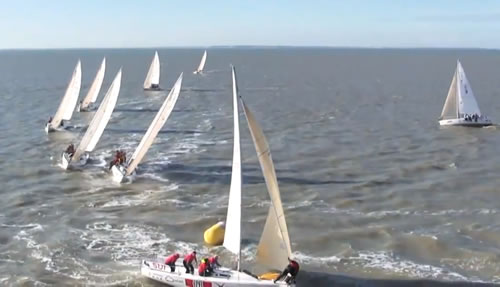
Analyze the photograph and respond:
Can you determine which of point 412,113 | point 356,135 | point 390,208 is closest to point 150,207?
point 390,208

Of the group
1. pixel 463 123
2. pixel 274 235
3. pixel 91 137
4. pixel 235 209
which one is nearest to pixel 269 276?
pixel 274 235

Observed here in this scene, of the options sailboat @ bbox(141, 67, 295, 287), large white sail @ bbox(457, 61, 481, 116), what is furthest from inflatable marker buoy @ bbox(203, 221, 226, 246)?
large white sail @ bbox(457, 61, 481, 116)

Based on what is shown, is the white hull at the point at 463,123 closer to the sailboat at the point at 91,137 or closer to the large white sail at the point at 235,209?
the sailboat at the point at 91,137

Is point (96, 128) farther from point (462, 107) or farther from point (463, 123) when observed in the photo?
point (462, 107)

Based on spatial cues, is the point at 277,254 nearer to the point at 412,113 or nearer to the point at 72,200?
the point at 72,200

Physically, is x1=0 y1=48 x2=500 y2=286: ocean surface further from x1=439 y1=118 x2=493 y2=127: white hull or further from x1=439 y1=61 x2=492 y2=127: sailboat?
x1=439 y1=61 x2=492 y2=127: sailboat

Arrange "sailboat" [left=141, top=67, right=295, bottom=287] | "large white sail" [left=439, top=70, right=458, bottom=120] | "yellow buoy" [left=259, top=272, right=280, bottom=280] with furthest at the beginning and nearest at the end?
1. "large white sail" [left=439, top=70, right=458, bottom=120]
2. "yellow buoy" [left=259, top=272, right=280, bottom=280]
3. "sailboat" [left=141, top=67, right=295, bottom=287]

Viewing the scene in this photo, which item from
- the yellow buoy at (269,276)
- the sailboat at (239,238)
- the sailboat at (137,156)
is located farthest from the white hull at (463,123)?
the yellow buoy at (269,276)
